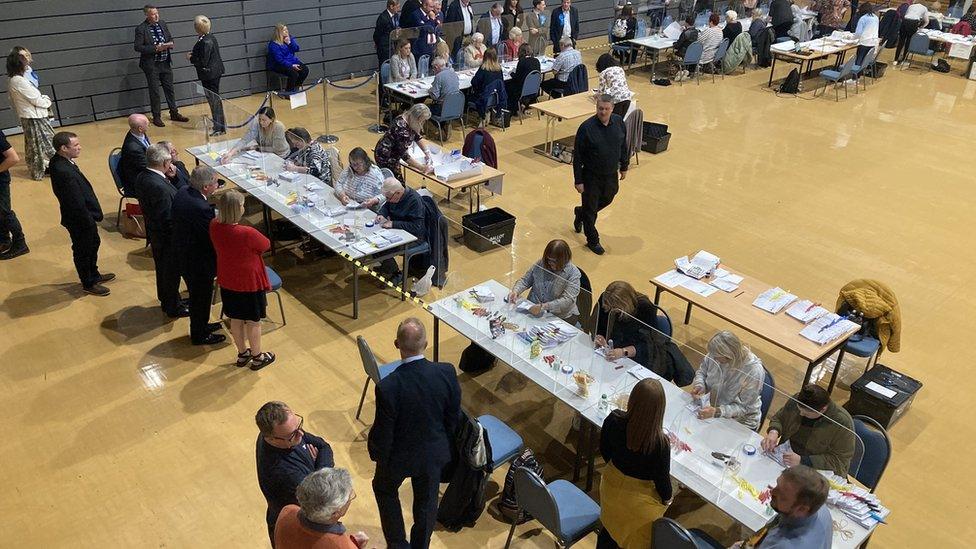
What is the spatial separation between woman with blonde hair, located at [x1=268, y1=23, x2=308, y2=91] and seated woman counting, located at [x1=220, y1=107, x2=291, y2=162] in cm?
422

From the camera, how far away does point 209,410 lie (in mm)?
6004

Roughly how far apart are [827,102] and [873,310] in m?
9.05

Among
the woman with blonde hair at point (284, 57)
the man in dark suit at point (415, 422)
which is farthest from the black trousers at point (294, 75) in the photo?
the man in dark suit at point (415, 422)

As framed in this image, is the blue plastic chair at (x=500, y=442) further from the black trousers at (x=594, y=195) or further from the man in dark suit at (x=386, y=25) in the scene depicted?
the man in dark suit at (x=386, y=25)

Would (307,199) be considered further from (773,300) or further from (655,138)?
(655,138)

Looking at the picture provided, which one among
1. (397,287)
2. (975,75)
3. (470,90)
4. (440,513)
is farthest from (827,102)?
(440,513)

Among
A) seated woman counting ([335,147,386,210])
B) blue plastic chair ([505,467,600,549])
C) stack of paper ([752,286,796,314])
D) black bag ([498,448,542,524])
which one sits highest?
seated woman counting ([335,147,386,210])

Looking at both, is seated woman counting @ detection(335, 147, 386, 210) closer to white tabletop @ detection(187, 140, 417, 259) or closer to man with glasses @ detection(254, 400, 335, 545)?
white tabletop @ detection(187, 140, 417, 259)

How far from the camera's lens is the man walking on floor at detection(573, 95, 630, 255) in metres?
7.92

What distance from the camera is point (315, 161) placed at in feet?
27.2

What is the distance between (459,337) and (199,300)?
230cm

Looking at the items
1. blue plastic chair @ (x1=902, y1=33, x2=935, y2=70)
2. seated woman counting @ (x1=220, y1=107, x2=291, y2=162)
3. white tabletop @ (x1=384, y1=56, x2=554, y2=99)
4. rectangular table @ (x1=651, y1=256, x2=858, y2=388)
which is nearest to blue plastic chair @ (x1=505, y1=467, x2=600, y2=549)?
rectangular table @ (x1=651, y1=256, x2=858, y2=388)

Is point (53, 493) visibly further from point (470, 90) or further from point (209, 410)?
point (470, 90)

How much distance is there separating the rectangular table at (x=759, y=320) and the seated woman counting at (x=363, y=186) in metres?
2.84
